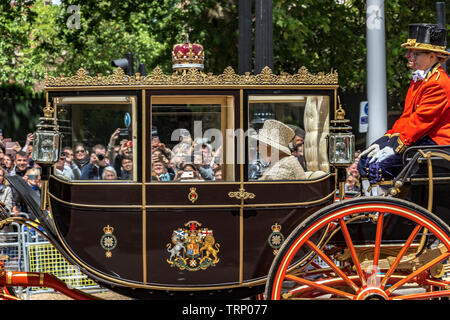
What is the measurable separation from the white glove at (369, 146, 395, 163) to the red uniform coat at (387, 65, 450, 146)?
0.13m

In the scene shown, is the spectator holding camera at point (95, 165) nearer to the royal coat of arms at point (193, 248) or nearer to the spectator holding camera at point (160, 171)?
the spectator holding camera at point (160, 171)

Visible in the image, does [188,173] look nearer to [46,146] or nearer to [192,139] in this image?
[192,139]

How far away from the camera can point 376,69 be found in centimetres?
797

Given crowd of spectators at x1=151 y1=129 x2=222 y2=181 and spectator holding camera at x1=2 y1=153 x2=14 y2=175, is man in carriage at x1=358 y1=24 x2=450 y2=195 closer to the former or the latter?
crowd of spectators at x1=151 y1=129 x2=222 y2=181

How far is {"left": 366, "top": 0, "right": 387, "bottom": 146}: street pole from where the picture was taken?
7934 millimetres

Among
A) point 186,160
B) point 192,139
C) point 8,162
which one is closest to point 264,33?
point 192,139

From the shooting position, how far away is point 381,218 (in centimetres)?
384

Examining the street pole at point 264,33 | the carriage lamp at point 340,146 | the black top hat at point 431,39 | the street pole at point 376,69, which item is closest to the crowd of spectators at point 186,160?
the carriage lamp at point 340,146

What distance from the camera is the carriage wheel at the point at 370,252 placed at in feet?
12.4

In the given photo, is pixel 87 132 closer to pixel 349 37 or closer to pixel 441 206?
pixel 441 206

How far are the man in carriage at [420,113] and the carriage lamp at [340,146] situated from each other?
0.66 ft

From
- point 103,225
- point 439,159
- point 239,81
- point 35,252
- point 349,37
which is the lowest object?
point 35,252
